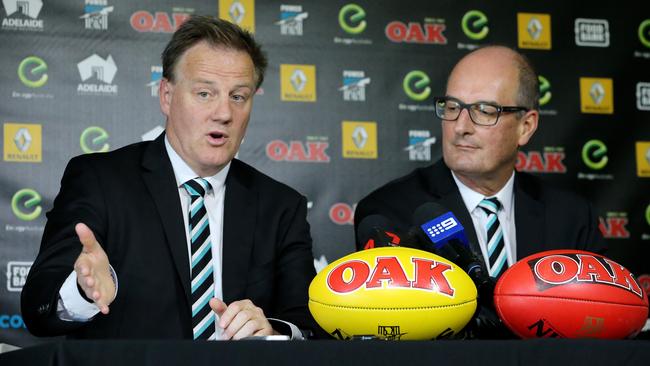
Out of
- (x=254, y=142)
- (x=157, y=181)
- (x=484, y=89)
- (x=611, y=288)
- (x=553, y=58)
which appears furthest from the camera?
(x=553, y=58)

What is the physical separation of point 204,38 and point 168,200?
0.48 m

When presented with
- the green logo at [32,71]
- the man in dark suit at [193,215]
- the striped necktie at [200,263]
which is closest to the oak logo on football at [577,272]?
the man in dark suit at [193,215]

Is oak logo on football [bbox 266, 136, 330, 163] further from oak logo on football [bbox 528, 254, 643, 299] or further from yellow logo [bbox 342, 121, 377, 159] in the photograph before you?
oak logo on football [bbox 528, 254, 643, 299]

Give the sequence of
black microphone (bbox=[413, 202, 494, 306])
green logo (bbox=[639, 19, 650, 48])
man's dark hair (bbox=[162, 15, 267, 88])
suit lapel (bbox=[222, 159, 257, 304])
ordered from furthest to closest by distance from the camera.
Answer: green logo (bbox=[639, 19, 650, 48])
man's dark hair (bbox=[162, 15, 267, 88])
suit lapel (bbox=[222, 159, 257, 304])
black microphone (bbox=[413, 202, 494, 306])

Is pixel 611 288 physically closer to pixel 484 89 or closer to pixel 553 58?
pixel 484 89

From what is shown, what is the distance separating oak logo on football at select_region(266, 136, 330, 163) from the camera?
3.70 m

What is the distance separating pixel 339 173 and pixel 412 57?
587 millimetres

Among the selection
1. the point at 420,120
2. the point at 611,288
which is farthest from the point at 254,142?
the point at 611,288

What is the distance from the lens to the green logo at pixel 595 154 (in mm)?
3895

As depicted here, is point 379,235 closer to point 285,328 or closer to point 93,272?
point 285,328

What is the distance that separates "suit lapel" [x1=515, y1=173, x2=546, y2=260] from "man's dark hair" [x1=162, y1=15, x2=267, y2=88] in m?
0.90

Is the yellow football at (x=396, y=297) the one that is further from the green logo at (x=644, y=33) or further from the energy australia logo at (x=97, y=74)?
the green logo at (x=644, y=33)

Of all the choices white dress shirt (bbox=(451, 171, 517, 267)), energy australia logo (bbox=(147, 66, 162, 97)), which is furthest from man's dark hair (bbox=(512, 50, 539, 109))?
energy australia logo (bbox=(147, 66, 162, 97))

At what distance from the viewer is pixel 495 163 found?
2723 mm
